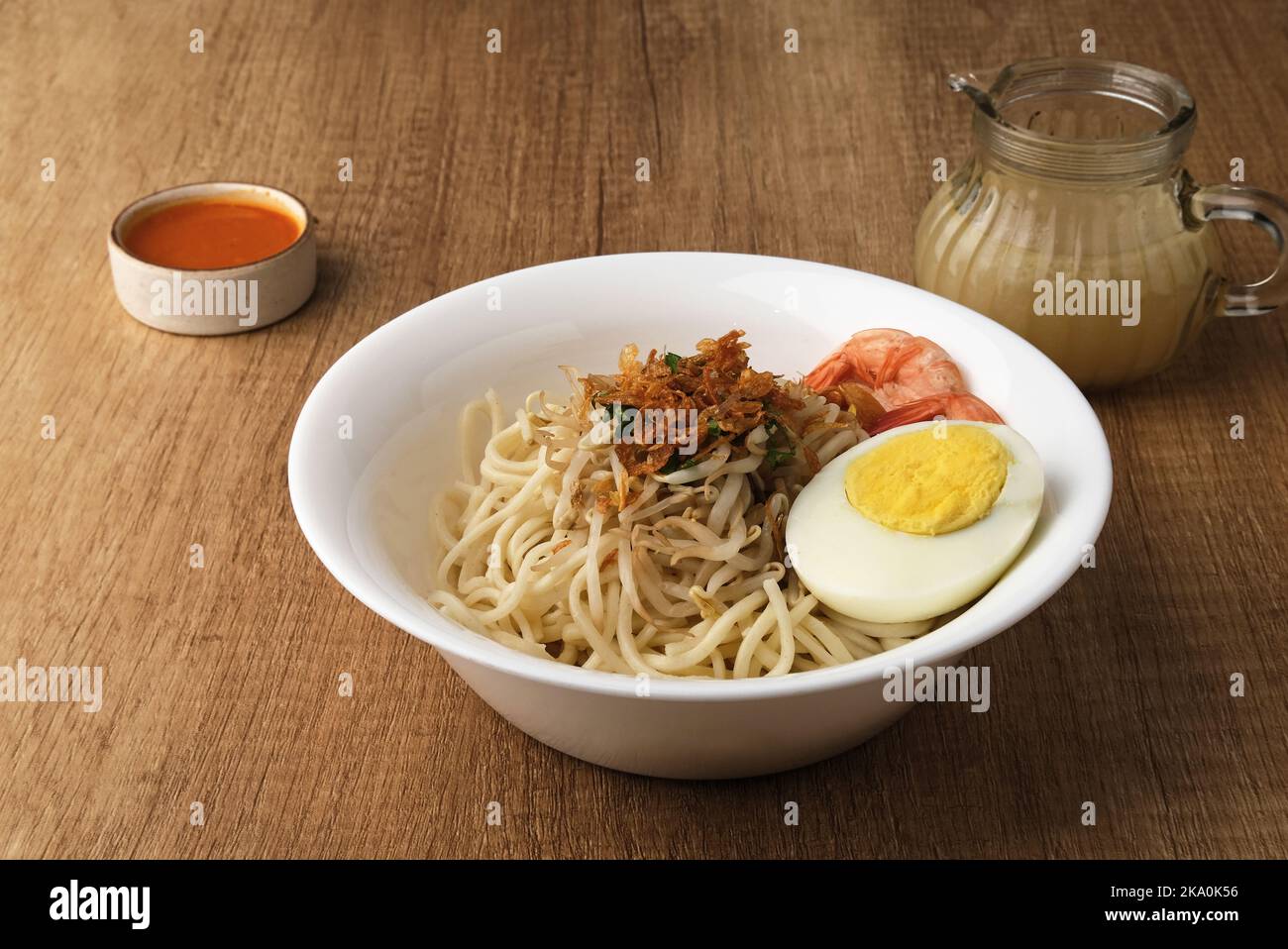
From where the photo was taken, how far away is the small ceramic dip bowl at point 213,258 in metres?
3.08

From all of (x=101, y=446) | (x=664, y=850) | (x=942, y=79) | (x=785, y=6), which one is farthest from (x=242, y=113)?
(x=664, y=850)

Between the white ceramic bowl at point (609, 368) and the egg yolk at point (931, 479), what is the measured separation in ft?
0.35

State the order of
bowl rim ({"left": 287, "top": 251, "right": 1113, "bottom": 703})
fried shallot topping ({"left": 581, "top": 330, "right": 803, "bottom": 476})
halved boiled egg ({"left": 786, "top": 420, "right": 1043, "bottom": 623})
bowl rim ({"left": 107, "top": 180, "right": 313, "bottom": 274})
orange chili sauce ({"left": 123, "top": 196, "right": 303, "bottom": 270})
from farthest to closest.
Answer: orange chili sauce ({"left": 123, "top": 196, "right": 303, "bottom": 270}) → bowl rim ({"left": 107, "top": 180, "right": 313, "bottom": 274}) → fried shallot topping ({"left": 581, "top": 330, "right": 803, "bottom": 476}) → halved boiled egg ({"left": 786, "top": 420, "right": 1043, "bottom": 623}) → bowl rim ({"left": 287, "top": 251, "right": 1113, "bottom": 703})

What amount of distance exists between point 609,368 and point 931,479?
0.77 meters

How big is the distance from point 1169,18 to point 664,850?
353 cm

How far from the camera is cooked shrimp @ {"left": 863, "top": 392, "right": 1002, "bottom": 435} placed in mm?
2316

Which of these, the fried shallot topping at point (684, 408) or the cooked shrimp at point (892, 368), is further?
the cooked shrimp at point (892, 368)

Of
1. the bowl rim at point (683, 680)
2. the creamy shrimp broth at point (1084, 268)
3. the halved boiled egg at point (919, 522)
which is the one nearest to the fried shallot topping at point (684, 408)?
the halved boiled egg at point (919, 522)

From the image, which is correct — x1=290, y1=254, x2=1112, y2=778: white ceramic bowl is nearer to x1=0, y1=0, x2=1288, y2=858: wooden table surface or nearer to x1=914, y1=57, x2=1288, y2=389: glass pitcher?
x1=0, y1=0, x2=1288, y2=858: wooden table surface

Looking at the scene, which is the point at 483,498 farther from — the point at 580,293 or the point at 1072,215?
the point at 1072,215

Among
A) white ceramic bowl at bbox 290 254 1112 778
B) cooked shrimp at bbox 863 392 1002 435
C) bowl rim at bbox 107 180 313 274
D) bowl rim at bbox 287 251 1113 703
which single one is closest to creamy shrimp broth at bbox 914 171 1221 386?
white ceramic bowl at bbox 290 254 1112 778

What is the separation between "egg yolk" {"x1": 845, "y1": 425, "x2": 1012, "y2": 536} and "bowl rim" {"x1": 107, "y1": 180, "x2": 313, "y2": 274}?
163 centimetres

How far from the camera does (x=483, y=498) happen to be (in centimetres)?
238

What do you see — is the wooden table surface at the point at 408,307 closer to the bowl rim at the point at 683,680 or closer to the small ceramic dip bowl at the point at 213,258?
Answer: the small ceramic dip bowl at the point at 213,258
